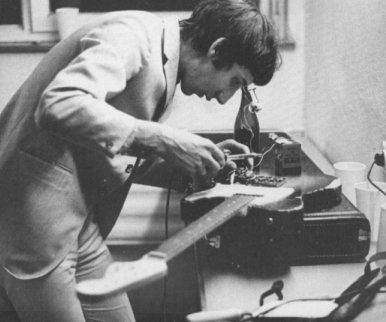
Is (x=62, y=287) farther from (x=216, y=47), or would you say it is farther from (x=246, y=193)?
(x=216, y=47)

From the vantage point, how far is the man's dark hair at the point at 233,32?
1.26 m

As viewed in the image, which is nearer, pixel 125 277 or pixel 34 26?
pixel 125 277

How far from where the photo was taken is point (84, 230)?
135 centimetres

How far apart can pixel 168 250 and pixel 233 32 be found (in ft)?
1.92

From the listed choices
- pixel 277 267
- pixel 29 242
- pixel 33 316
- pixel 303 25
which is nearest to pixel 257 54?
pixel 277 267

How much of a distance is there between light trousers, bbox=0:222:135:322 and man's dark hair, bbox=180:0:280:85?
50cm

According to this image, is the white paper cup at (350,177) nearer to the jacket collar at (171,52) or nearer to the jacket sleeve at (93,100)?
the jacket collar at (171,52)

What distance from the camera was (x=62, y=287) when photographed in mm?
1264

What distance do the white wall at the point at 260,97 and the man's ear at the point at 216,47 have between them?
128 cm

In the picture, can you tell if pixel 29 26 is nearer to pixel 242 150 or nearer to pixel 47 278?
pixel 242 150

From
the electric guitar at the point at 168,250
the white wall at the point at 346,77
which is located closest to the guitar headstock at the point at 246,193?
the electric guitar at the point at 168,250

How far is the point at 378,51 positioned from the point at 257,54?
59 cm

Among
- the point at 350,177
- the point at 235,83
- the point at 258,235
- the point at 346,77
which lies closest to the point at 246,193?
the point at 258,235

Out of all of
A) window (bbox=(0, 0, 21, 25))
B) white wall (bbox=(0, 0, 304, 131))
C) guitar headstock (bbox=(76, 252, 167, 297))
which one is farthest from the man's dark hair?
window (bbox=(0, 0, 21, 25))
